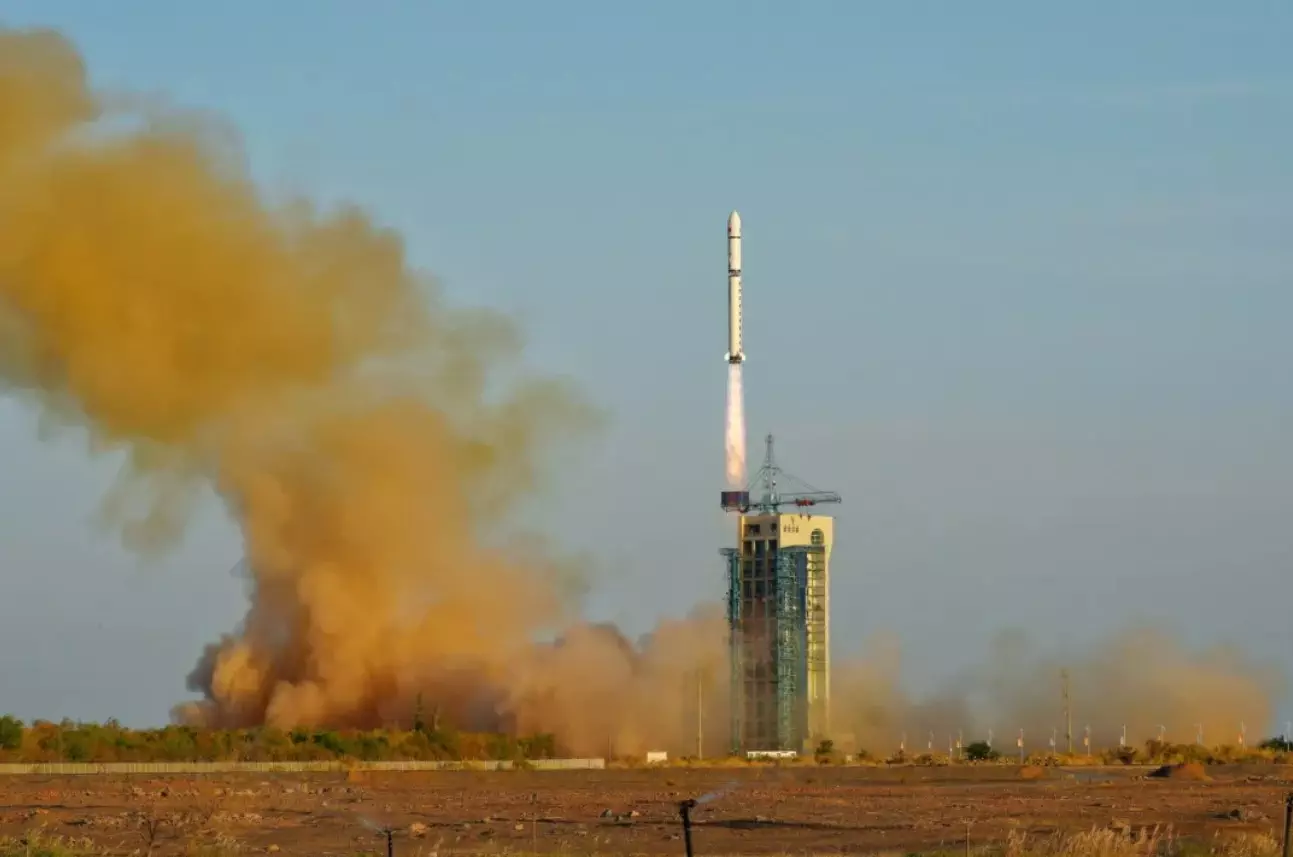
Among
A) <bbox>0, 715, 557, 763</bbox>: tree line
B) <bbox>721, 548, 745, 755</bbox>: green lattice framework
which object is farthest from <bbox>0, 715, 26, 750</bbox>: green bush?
<bbox>721, 548, 745, 755</bbox>: green lattice framework

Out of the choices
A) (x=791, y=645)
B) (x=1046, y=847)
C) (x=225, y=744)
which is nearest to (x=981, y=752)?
(x=791, y=645)

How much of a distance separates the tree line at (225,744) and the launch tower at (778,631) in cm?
1556

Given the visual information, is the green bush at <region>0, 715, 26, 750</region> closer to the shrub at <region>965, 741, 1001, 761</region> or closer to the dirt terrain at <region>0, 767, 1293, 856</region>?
the dirt terrain at <region>0, 767, 1293, 856</region>

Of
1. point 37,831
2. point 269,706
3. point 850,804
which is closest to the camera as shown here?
point 37,831

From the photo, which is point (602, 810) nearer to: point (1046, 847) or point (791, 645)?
point (1046, 847)

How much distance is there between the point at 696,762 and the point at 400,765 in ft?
53.3

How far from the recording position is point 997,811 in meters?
59.8

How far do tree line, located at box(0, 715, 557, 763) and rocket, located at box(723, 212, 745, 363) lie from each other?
19.4 m

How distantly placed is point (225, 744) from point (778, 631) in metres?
27.5

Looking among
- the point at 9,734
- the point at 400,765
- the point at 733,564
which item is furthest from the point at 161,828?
the point at 733,564

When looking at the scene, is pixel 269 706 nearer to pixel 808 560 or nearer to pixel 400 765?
pixel 400 765

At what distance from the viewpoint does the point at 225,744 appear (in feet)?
284

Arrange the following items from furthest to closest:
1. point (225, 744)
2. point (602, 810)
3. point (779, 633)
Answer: point (779, 633) < point (225, 744) < point (602, 810)

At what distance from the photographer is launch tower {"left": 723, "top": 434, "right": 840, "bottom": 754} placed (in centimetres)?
10244
